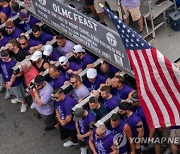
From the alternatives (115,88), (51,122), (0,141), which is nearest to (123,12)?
(115,88)

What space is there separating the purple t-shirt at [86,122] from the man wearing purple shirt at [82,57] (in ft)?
4.79

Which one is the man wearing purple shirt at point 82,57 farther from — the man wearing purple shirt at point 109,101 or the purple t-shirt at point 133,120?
the purple t-shirt at point 133,120

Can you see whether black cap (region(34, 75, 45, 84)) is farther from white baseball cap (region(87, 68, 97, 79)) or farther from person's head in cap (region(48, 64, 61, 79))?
white baseball cap (region(87, 68, 97, 79))

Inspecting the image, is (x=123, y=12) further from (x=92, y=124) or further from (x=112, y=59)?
(x=92, y=124)

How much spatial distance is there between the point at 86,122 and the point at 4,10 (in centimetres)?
436

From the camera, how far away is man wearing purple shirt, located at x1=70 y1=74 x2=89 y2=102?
973cm

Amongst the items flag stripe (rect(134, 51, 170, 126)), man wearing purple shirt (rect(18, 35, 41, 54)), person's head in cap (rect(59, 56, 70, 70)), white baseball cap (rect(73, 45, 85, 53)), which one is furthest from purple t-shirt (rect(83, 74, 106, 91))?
flag stripe (rect(134, 51, 170, 126))

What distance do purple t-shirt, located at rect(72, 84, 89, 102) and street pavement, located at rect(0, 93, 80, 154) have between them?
4.16ft

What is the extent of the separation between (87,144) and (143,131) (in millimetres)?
1262

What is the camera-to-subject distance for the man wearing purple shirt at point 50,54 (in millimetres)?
10703

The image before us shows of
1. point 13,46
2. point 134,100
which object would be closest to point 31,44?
point 13,46

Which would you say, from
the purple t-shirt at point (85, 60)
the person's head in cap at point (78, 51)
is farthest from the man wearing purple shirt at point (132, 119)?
the person's head in cap at point (78, 51)

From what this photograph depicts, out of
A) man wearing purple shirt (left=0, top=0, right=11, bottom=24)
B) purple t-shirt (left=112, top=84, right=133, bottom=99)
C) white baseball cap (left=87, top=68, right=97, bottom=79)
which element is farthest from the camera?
man wearing purple shirt (left=0, top=0, right=11, bottom=24)

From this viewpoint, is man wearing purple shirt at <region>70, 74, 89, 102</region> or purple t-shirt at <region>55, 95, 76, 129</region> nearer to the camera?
purple t-shirt at <region>55, 95, 76, 129</region>
